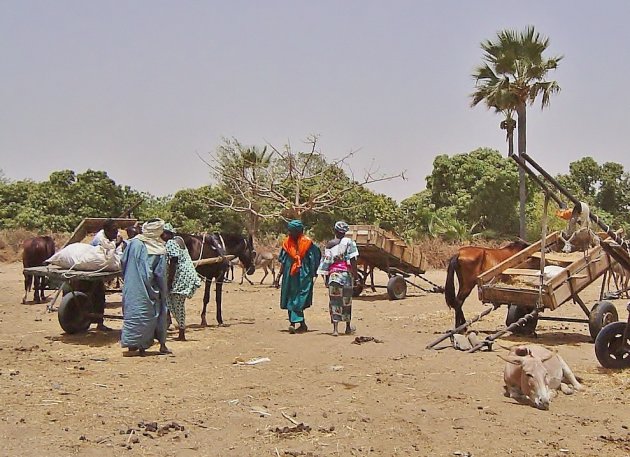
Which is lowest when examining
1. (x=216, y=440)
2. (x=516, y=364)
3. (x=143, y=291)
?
(x=216, y=440)

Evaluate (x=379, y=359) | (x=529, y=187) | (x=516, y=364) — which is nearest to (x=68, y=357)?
(x=379, y=359)

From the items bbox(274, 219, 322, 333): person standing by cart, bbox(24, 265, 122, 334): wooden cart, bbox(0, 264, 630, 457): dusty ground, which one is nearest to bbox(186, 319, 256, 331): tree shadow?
bbox(0, 264, 630, 457): dusty ground

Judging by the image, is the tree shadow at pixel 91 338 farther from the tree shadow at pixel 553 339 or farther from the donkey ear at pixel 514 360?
the tree shadow at pixel 553 339

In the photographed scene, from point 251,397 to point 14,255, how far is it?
2629cm

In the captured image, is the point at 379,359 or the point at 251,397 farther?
the point at 379,359

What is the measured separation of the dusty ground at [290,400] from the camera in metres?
5.69

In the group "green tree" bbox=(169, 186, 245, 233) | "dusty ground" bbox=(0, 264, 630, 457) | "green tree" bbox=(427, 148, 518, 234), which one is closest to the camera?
"dusty ground" bbox=(0, 264, 630, 457)

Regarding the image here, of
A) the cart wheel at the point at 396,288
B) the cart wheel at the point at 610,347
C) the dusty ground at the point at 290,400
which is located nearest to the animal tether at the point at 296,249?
the dusty ground at the point at 290,400

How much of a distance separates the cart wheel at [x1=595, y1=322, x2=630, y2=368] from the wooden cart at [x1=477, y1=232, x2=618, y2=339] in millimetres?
1695

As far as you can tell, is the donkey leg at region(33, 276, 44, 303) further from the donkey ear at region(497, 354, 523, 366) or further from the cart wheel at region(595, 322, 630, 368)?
the cart wheel at region(595, 322, 630, 368)

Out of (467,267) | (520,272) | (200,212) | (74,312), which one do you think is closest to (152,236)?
(74,312)

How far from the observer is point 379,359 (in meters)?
9.49

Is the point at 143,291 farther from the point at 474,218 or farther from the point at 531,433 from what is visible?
the point at 474,218

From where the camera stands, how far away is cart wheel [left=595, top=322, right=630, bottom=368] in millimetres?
8406
